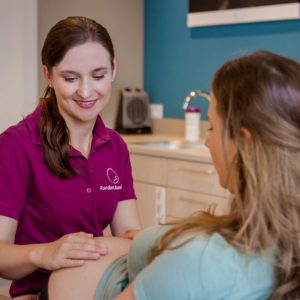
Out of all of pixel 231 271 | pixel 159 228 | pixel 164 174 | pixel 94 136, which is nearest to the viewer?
pixel 231 271

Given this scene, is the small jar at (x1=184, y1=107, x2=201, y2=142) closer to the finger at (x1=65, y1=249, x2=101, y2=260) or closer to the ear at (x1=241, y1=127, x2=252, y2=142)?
the finger at (x1=65, y1=249, x2=101, y2=260)

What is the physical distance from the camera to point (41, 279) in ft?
4.83

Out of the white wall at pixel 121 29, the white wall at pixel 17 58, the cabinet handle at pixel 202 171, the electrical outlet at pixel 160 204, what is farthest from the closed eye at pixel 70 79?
the white wall at pixel 121 29

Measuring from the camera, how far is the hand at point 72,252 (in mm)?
1173

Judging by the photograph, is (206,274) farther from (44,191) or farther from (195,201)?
(195,201)

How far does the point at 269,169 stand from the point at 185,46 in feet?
9.32

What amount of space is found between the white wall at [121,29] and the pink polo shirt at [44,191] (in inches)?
86.4

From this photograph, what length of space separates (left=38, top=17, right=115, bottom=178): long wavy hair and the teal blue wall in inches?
74.0

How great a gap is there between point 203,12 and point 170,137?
805 millimetres

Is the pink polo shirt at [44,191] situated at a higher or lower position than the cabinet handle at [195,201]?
higher

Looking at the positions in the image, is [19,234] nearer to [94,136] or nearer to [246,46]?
[94,136]

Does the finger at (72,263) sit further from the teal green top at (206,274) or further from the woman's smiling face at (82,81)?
the woman's smiling face at (82,81)

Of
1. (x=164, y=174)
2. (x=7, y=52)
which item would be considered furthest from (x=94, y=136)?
(x=164, y=174)

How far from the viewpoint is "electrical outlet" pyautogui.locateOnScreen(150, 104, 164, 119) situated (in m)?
3.90
